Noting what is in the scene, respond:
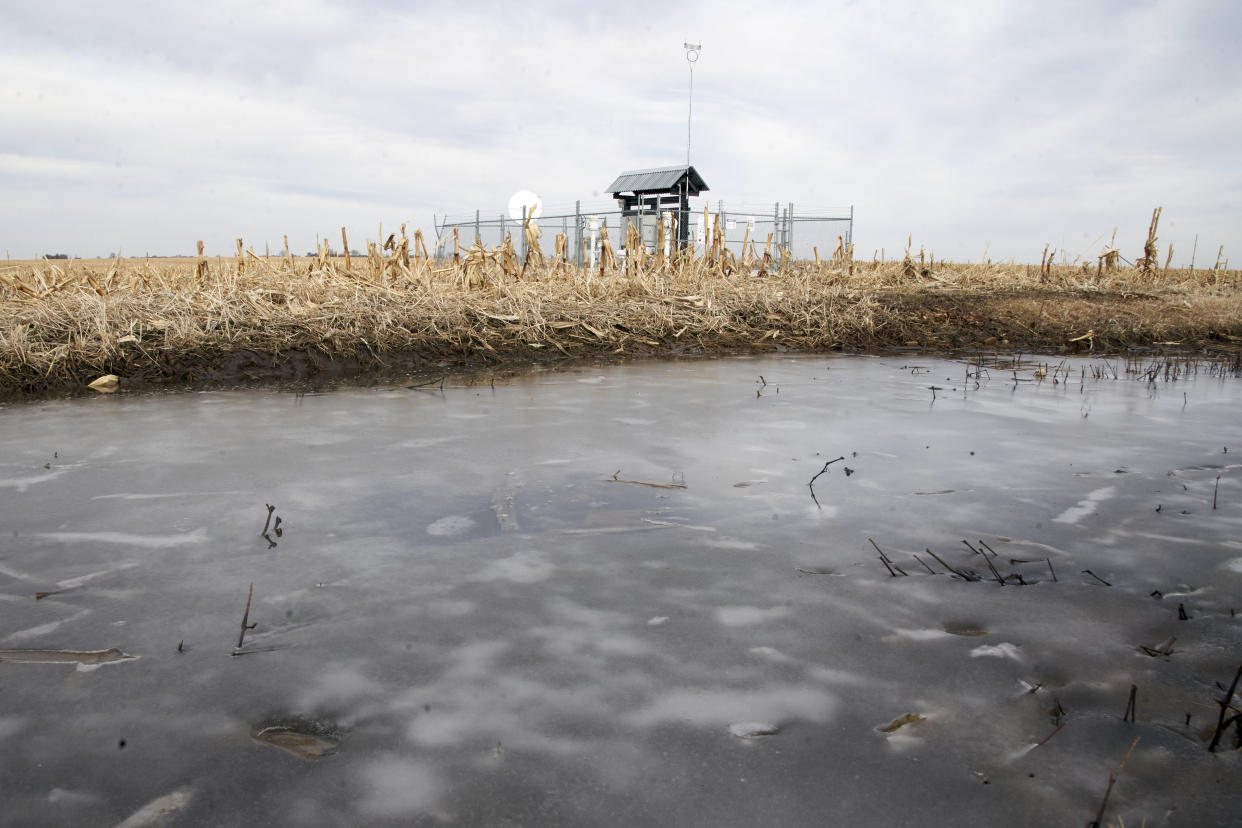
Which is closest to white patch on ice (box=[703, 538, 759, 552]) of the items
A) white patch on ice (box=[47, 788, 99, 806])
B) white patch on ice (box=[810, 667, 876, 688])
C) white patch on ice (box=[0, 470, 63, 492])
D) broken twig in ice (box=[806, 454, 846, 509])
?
broken twig in ice (box=[806, 454, 846, 509])

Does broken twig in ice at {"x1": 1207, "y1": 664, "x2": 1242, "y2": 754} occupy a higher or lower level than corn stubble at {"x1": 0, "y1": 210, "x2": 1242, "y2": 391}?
lower

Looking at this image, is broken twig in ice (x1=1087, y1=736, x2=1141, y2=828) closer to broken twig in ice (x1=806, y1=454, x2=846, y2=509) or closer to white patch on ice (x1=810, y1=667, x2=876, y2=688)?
white patch on ice (x1=810, y1=667, x2=876, y2=688)

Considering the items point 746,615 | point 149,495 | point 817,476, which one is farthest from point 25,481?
point 817,476

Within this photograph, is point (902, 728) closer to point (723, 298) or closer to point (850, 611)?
point (850, 611)

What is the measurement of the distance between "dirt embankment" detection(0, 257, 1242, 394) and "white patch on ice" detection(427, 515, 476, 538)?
442cm

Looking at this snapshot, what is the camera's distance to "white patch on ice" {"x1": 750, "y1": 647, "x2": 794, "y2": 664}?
7.04ft

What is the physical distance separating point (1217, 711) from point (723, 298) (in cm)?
894

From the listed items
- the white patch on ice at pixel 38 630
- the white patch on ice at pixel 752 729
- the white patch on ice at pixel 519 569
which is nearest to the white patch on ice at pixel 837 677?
the white patch on ice at pixel 752 729

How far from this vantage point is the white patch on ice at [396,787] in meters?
1.60

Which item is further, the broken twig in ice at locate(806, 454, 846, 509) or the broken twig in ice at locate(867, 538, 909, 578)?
the broken twig in ice at locate(806, 454, 846, 509)

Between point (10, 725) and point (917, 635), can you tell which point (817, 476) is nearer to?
point (917, 635)

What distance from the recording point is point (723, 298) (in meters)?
10.6

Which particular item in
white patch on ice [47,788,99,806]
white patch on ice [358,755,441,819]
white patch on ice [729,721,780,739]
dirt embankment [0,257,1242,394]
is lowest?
white patch on ice [47,788,99,806]

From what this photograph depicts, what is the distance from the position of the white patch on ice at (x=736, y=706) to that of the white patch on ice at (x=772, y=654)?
0.12 metres
